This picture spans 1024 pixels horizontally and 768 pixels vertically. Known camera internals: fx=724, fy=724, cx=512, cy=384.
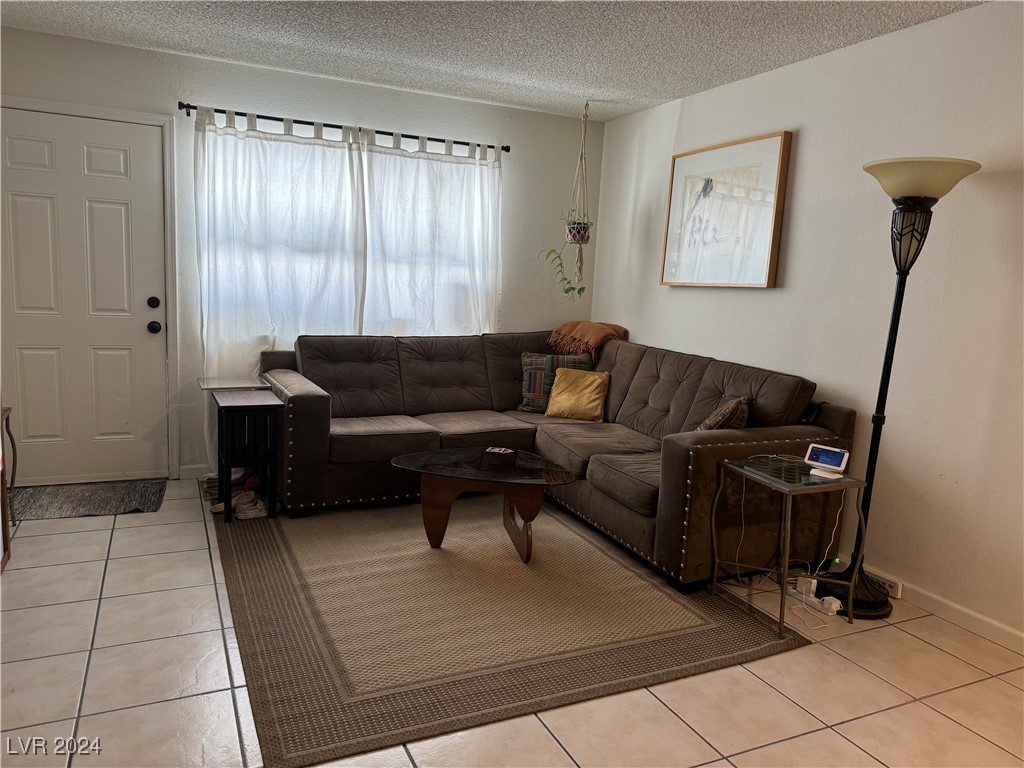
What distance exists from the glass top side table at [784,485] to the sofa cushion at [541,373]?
1720 millimetres

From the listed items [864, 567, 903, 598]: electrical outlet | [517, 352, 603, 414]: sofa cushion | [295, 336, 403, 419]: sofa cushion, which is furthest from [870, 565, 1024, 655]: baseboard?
[295, 336, 403, 419]: sofa cushion

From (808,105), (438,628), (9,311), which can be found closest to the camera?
(438,628)

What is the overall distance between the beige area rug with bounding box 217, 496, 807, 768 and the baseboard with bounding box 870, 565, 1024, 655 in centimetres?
69

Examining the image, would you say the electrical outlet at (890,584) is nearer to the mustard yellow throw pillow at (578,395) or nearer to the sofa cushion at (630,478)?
the sofa cushion at (630,478)

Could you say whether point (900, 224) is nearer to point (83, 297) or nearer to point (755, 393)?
point (755, 393)

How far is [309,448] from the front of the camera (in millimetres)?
3424

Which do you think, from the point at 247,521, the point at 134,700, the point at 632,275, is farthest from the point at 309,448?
the point at 632,275

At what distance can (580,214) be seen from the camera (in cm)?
482

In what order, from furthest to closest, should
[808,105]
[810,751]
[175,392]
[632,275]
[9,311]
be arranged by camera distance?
1. [632,275]
2. [175,392]
3. [9,311]
4. [808,105]
5. [810,751]

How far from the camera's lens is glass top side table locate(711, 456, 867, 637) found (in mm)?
2465

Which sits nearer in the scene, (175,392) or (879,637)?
(879,637)

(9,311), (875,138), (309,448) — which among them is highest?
(875,138)

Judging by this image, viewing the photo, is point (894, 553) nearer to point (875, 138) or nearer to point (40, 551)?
point (875, 138)

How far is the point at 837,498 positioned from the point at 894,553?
30cm
